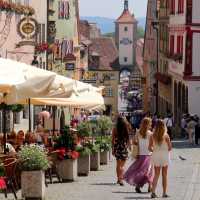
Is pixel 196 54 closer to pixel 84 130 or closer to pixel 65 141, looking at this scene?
pixel 84 130

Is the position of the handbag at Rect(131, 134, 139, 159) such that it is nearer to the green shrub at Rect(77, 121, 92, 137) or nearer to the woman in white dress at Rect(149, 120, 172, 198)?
the woman in white dress at Rect(149, 120, 172, 198)

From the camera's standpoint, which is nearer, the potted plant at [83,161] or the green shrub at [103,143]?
the potted plant at [83,161]

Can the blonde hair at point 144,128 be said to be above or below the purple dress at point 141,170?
above

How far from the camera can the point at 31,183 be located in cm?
1756

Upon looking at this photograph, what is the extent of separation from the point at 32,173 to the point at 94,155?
8.23 metres

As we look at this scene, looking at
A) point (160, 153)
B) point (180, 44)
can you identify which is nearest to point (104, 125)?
point (160, 153)

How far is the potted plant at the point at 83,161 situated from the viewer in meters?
23.8

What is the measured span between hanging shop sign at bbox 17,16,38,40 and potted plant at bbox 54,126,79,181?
16.0m

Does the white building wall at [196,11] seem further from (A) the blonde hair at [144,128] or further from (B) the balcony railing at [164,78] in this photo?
(A) the blonde hair at [144,128]

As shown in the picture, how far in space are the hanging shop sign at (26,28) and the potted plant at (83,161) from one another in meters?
14.2

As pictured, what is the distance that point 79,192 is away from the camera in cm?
1977

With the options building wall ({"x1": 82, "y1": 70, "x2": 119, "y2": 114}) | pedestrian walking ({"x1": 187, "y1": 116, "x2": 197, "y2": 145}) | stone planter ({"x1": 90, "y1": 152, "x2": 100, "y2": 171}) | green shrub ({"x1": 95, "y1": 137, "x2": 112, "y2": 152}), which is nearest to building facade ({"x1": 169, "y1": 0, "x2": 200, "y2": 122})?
pedestrian walking ({"x1": 187, "y1": 116, "x2": 197, "y2": 145})

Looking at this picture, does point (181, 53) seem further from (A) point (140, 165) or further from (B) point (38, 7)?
(A) point (140, 165)

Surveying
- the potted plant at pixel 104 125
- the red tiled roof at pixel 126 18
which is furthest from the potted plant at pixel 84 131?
the red tiled roof at pixel 126 18
